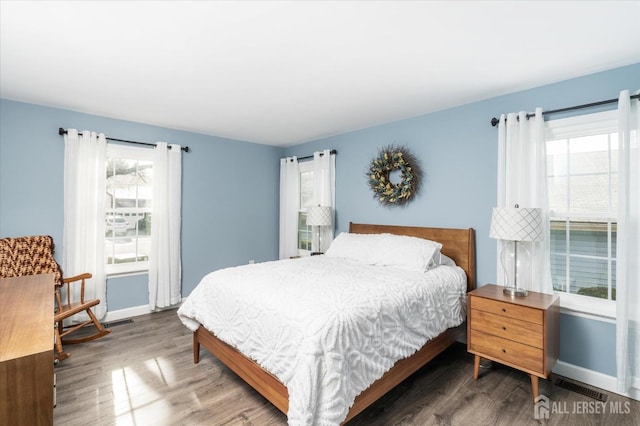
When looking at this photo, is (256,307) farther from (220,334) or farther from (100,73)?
(100,73)

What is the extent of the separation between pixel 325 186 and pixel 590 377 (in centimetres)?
342

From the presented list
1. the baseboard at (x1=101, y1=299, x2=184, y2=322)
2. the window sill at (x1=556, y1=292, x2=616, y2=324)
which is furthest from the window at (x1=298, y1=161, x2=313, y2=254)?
the window sill at (x1=556, y1=292, x2=616, y2=324)

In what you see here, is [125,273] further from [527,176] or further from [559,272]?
[559,272]

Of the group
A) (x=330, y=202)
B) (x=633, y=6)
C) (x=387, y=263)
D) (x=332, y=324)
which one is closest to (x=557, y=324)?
(x=387, y=263)

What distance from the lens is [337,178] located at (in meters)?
4.49

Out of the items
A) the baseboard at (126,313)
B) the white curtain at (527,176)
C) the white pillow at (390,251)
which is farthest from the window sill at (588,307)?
the baseboard at (126,313)

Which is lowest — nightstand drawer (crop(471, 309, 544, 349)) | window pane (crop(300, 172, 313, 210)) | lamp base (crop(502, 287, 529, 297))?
nightstand drawer (crop(471, 309, 544, 349))

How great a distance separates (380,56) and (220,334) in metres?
2.36

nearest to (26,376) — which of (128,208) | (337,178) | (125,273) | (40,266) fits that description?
(40,266)

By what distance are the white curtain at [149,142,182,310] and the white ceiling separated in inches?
34.5

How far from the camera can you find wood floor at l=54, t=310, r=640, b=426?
2010mm

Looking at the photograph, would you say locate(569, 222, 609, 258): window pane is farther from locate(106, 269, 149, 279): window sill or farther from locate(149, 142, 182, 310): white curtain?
locate(106, 269, 149, 279): window sill

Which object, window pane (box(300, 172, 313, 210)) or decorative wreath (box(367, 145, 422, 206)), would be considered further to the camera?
window pane (box(300, 172, 313, 210))

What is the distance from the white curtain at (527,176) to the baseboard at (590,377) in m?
0.62
